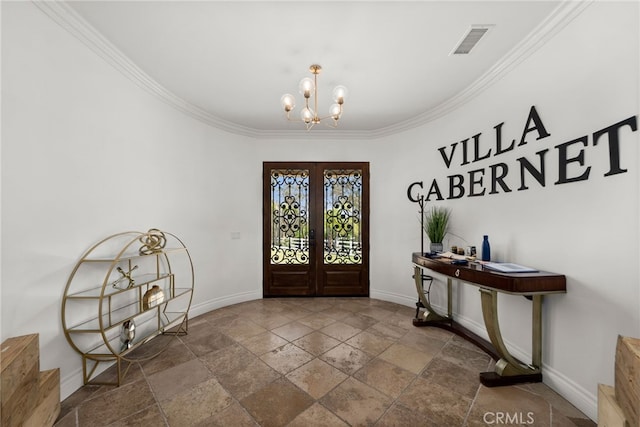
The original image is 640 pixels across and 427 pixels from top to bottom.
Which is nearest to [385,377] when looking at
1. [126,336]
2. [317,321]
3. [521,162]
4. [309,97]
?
[317,321]

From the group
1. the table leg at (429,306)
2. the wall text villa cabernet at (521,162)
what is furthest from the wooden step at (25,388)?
the wall text villa cabernet at (521,162)

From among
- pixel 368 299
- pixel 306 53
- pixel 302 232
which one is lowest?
pixel 368 299

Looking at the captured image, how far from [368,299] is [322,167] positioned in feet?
8.45

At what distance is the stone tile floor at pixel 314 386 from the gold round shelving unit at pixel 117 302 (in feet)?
0.63

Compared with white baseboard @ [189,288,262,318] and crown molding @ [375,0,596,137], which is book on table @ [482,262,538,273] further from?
white baseboard @ [189,288,262,318]

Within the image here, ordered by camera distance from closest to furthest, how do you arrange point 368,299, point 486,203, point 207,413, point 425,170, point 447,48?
point 207,413 < point 447,48 < point 486,203 < point 425,170 < point 368,299

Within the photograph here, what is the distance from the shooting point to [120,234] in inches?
96.0

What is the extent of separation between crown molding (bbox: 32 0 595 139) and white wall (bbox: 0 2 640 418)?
7 cm

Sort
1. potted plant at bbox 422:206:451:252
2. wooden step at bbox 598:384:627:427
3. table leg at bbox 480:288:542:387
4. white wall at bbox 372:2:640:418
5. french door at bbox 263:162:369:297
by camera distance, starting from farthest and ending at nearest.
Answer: french door at bbox 263:162:369:297
potted plant at bbox 422:206:451:252
table leg at bbox 480:288:542:387
white wall at bbox 372:2:640:418
wooden step at bbox 598:384:627:427

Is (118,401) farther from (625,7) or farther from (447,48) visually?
(625,7)

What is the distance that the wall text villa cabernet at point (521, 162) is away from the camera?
67.4 inches

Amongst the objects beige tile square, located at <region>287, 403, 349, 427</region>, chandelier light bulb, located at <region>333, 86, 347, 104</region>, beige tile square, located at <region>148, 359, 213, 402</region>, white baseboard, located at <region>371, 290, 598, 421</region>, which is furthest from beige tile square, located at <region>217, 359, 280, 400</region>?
chandelier light bulb, located at <region>333, 86, 347, 104</region>

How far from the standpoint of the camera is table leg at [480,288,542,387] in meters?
2.15

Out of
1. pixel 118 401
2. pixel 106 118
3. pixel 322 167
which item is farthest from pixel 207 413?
pixel 322 167
